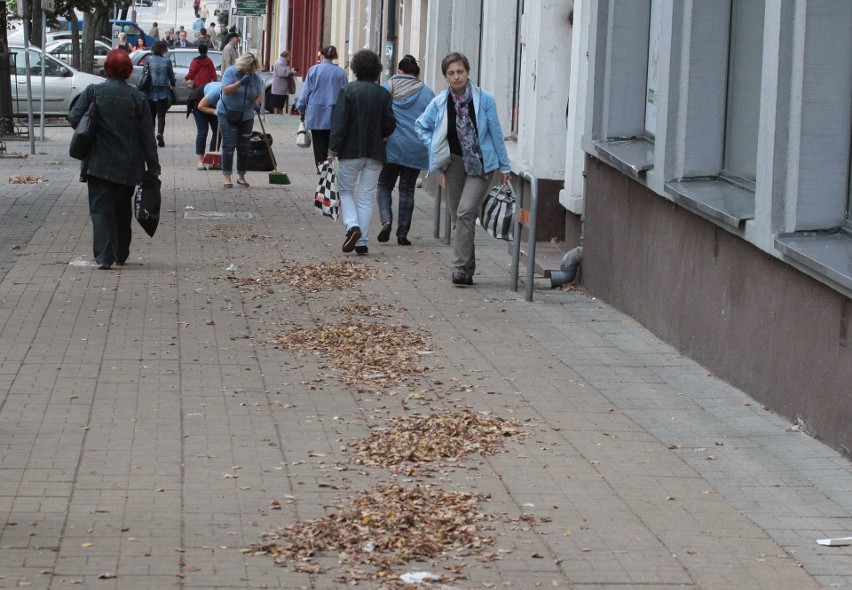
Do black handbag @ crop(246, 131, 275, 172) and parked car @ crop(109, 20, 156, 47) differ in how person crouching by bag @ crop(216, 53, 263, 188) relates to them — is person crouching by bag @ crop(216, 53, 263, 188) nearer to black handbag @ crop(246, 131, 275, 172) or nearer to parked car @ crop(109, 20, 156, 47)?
black handbag @ crop(246, 131, 275, 172)

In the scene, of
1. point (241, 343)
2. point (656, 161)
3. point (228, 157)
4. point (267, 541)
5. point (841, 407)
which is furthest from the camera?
point (228, 157)

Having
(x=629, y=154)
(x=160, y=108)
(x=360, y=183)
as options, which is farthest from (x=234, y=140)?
(x=629, y=154)

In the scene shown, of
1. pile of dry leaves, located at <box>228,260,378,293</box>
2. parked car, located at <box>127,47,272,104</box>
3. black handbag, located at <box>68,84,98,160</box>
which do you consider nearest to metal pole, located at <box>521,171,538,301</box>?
pile of dry leaves, located at <box>228,260,378,293</box>

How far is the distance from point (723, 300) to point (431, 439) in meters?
2.46

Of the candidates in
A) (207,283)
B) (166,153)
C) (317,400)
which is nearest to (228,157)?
(166,153)

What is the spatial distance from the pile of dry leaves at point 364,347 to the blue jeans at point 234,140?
9.40 meters

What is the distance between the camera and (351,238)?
45.0 ft

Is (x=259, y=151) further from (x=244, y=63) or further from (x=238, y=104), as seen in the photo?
(x=244, y=63)

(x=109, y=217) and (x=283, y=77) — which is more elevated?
(x=283, y=77)

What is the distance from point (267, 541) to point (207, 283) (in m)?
6.50

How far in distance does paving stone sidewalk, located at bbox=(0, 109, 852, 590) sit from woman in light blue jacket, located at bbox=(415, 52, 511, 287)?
0.38 m

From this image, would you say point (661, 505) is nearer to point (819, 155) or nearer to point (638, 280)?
point (819, 155)

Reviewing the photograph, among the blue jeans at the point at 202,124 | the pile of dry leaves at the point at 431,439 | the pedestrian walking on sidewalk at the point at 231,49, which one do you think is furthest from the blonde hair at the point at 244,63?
the pile of dry leaves at the point at 431,439

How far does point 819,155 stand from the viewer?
769 cm
